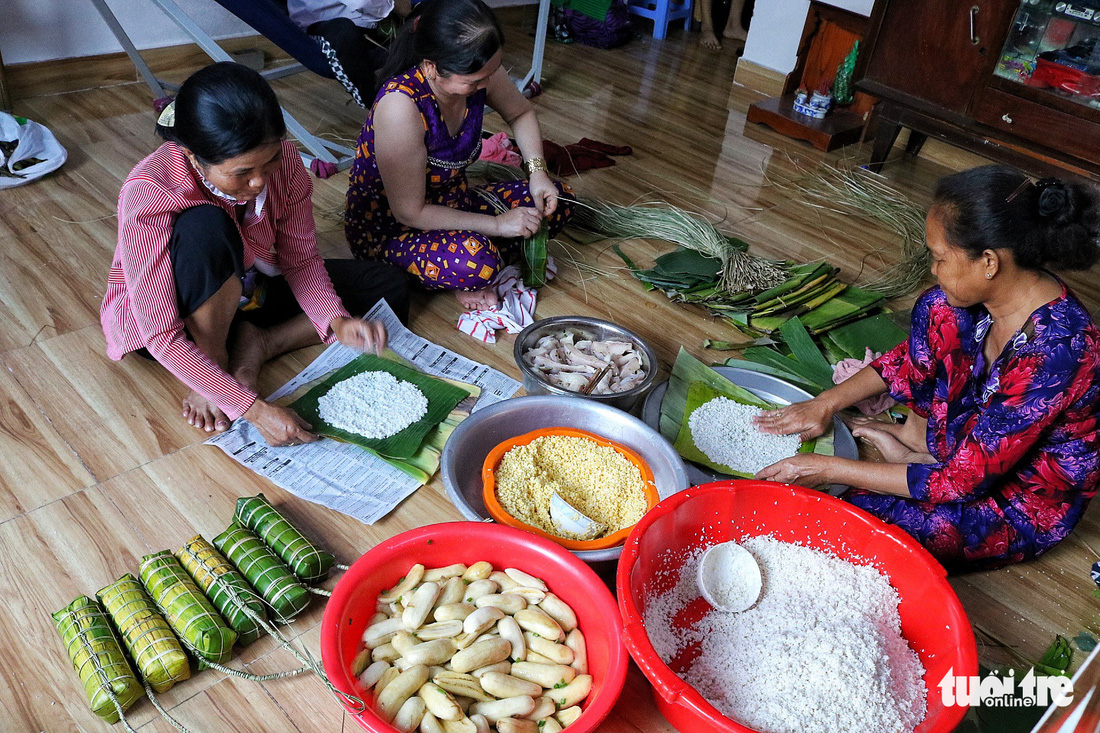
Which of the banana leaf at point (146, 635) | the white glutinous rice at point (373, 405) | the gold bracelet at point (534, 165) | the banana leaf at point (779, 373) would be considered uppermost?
the gold bracelet at point (534, 165)

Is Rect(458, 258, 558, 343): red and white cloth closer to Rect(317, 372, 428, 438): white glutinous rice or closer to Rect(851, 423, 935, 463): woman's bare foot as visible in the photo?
Rect(317, 372, 428, 438): white glutinous rice

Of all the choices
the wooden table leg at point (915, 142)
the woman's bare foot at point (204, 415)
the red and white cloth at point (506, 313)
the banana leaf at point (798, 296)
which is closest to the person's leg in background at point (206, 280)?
the woman's bare foot at point (204, 415)

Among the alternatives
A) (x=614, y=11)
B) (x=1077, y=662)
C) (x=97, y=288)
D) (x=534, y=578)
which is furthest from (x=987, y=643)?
(x=614, y=11)

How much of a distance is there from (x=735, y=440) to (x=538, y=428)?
19.8 inches

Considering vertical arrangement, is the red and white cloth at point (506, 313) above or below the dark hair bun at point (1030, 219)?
below

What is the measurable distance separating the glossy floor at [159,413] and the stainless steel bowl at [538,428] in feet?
0.41

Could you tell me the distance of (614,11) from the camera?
521 centimetres

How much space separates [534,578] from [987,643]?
99 cm

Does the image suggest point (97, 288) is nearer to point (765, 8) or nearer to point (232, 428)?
point (232, 428)

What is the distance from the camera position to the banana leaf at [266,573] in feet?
5.01

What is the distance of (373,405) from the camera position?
2.02 meters

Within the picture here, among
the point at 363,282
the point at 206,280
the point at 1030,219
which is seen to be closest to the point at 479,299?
the point at 363,282

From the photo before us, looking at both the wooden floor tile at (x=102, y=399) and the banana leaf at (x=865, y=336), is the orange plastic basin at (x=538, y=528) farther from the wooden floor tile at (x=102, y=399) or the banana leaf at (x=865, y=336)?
the banana leaf at (x=865, y=336)

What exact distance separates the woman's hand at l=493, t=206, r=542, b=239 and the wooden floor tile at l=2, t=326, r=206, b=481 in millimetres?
1030
